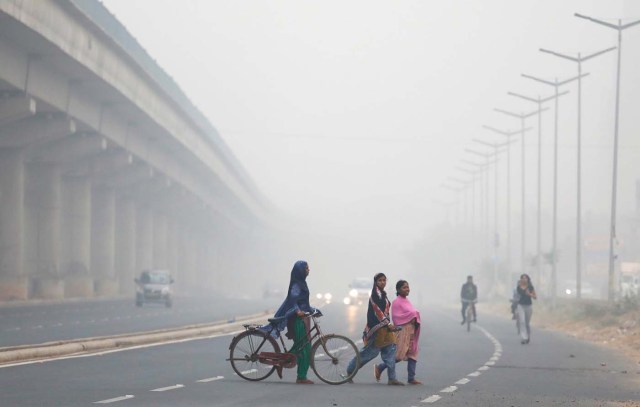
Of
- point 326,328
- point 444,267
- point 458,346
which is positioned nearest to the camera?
point 458,346

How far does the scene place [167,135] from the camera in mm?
78750

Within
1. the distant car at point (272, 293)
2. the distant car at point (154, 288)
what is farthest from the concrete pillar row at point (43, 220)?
the distant car at point (272, 293)

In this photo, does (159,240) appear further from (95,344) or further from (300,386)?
(300,386)

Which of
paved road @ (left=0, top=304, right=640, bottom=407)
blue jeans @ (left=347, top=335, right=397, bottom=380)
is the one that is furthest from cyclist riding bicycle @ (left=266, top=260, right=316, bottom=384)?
blue jeans @ (left=347, top=335, right=397, bottom=380)

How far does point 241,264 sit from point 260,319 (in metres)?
145

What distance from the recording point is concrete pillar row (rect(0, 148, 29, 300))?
6366 cm

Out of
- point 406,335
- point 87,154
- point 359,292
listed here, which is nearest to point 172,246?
point 359,292

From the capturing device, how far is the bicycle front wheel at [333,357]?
69.3ft

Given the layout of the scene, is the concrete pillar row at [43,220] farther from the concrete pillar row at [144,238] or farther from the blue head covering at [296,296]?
the blue head covering at [296,296]

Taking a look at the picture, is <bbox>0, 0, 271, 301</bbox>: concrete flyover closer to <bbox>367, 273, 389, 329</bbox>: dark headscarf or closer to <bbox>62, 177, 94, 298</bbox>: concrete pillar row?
<bbox>62, 177, 94, 298</bbox>: concrete pillar row

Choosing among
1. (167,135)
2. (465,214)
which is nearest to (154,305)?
(167,135)

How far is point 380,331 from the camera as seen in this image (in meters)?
21.4

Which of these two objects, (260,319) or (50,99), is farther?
(50,99)

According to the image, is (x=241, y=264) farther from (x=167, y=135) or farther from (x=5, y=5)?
(x=5, y=5)
